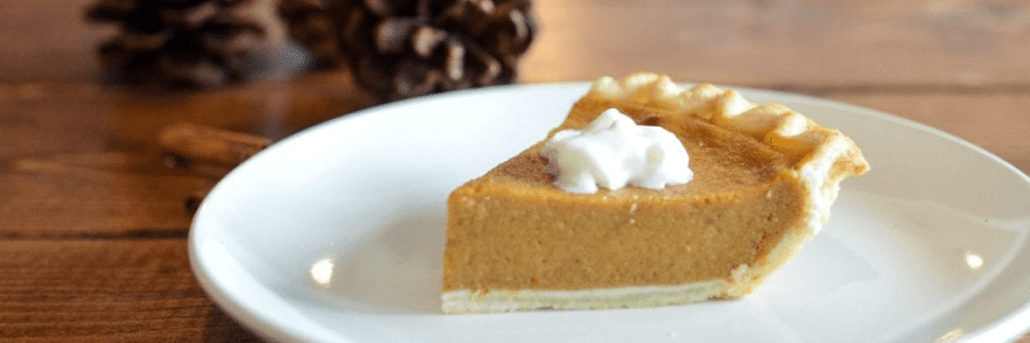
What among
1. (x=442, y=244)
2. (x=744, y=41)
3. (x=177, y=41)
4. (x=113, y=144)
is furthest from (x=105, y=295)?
(x=744, y=41)

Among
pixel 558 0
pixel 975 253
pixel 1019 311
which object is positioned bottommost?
pixel 558 0

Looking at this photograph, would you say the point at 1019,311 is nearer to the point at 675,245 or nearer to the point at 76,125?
the point at 675,245

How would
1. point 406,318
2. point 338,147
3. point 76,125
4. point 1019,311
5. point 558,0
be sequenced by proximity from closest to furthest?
point 1019,311 < point 406,318 < point 338,147 < point 76,125 < point 558,0

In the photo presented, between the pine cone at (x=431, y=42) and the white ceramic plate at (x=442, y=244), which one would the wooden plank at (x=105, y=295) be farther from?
the pine cone at (x=431, y=42)

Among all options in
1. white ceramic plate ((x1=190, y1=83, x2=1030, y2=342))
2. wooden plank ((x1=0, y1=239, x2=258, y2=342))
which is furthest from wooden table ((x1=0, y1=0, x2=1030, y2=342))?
white ceramic plate ((x1=190, y1=83, x2=1030, y2=342))

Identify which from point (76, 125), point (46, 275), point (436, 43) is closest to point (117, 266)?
point (46, 275)

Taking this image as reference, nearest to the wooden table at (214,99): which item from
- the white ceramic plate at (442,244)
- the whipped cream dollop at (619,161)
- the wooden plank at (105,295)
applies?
the wooden plank at (105,295)
